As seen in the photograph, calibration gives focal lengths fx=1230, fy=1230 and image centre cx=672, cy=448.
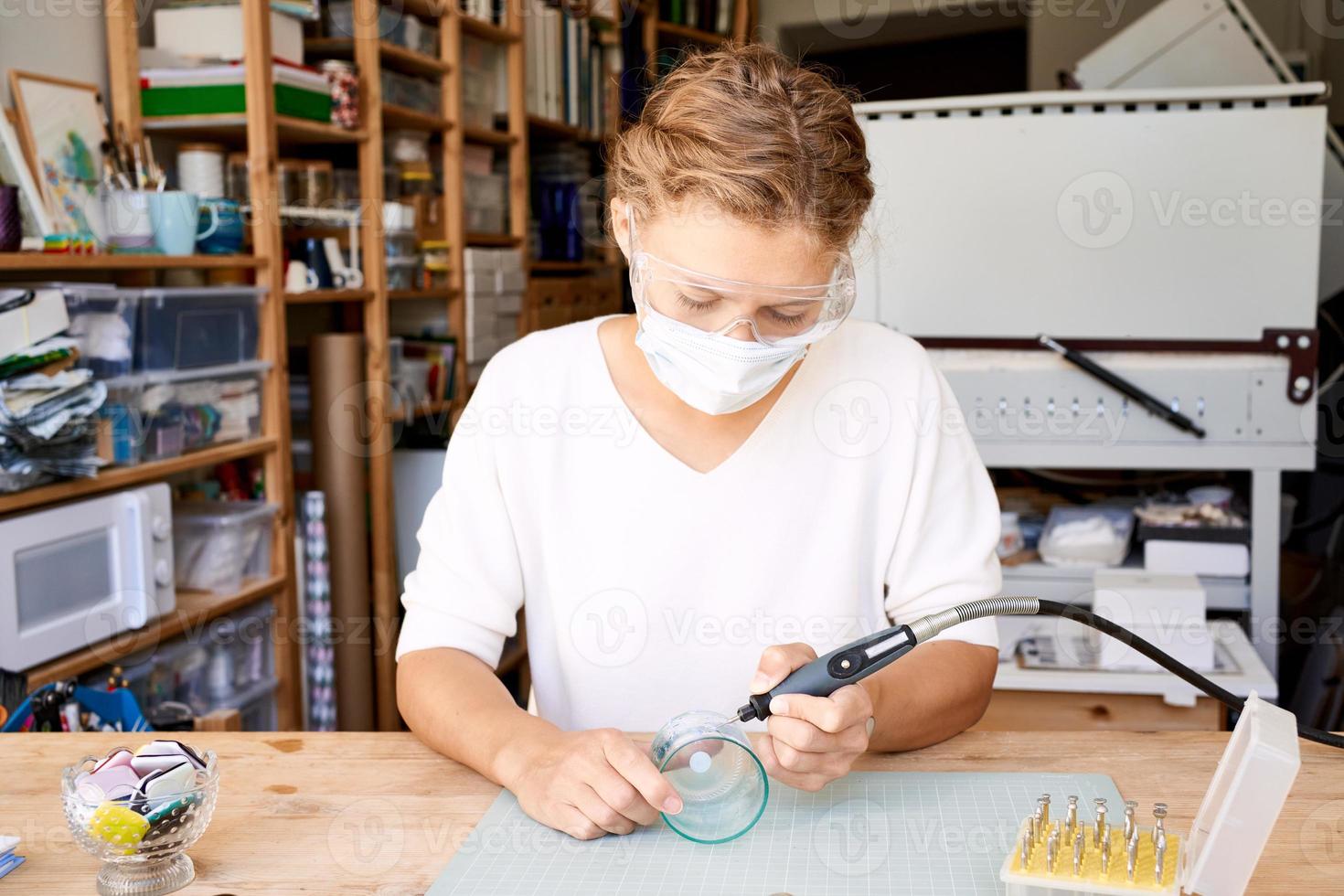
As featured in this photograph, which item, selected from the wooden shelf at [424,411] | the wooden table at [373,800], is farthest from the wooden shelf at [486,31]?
the wooden table at [373,800]

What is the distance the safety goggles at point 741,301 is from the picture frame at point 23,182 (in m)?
1.20

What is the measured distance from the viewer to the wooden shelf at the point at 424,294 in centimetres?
295

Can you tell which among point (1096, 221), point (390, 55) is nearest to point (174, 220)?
point (390, 55)

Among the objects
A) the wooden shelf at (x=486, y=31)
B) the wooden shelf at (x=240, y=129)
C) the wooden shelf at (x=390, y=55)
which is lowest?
the wooden shelf at (x=240, y=129)

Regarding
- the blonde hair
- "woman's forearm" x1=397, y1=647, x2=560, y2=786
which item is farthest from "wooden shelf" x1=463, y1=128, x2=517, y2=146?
"woman's forearm" x1=397, y1=647, x2=560, y2=786

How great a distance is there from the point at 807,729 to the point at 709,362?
0.41 metres

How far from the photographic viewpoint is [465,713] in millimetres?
1083

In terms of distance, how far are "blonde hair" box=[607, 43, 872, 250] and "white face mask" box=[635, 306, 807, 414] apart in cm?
11

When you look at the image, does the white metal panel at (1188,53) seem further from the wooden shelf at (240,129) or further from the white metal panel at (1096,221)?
the wooden shelf at (240,129)

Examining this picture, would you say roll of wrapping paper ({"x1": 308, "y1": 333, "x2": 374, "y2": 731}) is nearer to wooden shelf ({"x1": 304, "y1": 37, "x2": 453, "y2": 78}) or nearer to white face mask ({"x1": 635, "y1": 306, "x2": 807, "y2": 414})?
wooden shelf ({"x1": 304, "y1": 37, "x2": 453, "y2": 78})

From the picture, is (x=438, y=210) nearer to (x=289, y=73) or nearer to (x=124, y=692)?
(x=289, y=73)

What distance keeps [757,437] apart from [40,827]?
0.76 meters

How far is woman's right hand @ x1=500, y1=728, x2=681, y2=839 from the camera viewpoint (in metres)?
0.89

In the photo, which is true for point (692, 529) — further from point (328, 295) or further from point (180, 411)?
point (328, 295)
